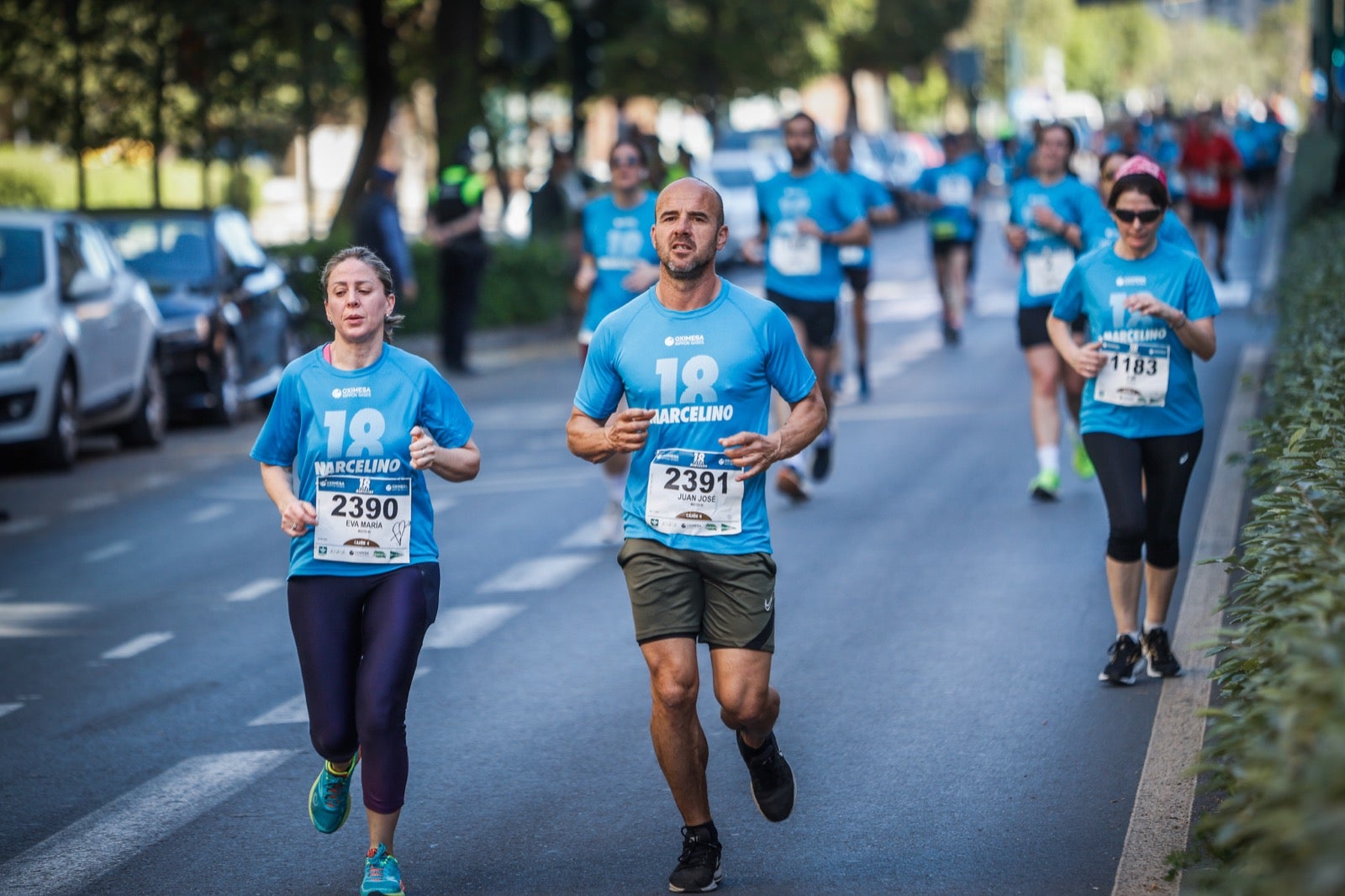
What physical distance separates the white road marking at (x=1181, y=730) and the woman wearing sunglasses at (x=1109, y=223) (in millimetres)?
1007

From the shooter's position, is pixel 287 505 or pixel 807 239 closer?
pixel 287 505

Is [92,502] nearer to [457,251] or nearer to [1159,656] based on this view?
[457,251]

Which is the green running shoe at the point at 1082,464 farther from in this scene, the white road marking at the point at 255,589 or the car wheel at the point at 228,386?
the car wheel at the point at 228,386

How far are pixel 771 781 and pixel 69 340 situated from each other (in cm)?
943

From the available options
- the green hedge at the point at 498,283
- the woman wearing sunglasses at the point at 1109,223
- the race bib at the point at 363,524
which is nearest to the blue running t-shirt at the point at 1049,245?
the woman wearing sunglasses at the point at 1109,223

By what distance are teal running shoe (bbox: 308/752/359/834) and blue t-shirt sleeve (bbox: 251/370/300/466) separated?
0.84m

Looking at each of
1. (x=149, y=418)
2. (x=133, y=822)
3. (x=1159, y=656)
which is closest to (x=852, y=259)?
(x=149, y=418)

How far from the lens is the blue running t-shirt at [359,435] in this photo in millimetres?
5508

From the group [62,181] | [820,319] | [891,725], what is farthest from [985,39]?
[891,725]

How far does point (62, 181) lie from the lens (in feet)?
150

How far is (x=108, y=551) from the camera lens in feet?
36.4

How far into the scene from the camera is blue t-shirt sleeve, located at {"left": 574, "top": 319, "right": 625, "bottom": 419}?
5.52 meters

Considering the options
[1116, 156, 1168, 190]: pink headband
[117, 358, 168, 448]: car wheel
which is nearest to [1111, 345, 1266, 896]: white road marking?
[1116, 156, 1168, 190]: pink headband

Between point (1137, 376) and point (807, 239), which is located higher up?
point (807, 239)
